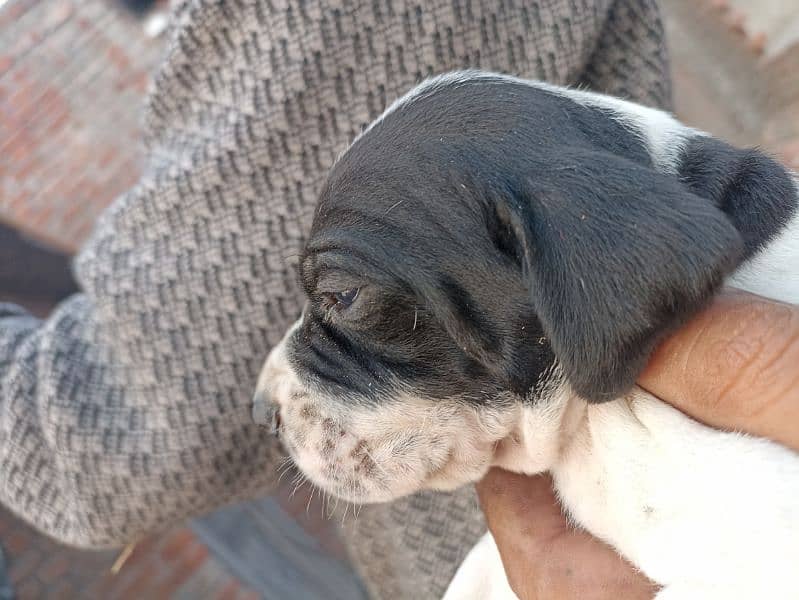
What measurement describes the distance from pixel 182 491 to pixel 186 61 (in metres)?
1.17

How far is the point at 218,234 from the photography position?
1.80 meters

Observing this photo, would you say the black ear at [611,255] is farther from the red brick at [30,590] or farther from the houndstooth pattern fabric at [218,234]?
the red brick at [30,590]

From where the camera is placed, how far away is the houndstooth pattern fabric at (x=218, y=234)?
173 centimetres

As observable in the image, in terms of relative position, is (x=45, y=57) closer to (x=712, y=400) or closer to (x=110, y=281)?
(x=110, y=281)

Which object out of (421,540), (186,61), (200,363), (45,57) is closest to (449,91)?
(186,61)

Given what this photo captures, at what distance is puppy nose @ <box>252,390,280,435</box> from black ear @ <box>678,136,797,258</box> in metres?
1.00

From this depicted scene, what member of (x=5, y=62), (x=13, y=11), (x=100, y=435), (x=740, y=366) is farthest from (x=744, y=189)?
(x=13, y=11)

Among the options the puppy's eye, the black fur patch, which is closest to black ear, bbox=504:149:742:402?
the black fur patch

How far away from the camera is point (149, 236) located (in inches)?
72.4

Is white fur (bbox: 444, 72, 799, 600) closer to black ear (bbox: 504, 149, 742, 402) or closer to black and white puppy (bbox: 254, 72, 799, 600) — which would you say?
black and white puppy (bbox: 254, 72, 799, 600)

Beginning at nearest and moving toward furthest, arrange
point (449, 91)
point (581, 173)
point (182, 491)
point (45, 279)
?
point (581, 173), point (449, 91), point (182, 491), point (45, 279)

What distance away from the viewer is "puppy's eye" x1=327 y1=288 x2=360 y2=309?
1280 mm

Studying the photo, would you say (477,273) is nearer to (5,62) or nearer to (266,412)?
(266,412)

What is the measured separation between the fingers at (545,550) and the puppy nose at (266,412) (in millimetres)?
513
